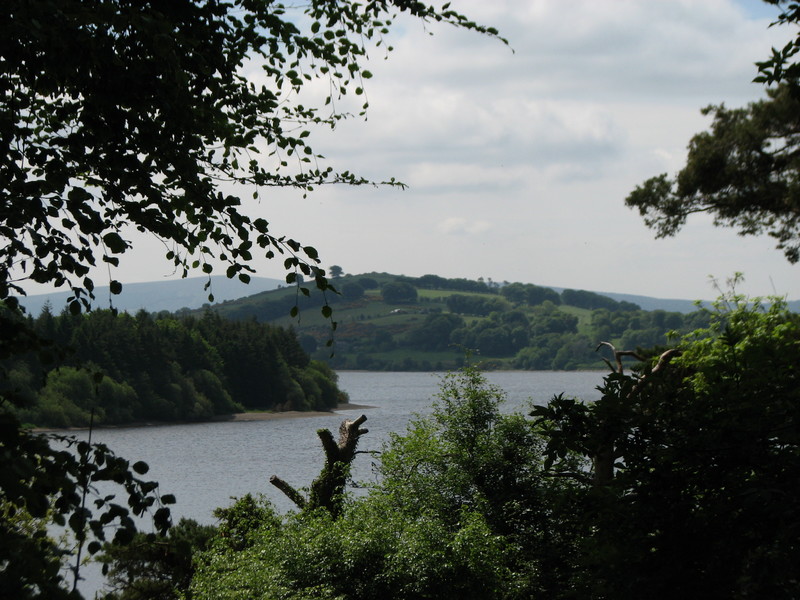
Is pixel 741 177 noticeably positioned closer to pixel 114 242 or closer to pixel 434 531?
pixel 434 531

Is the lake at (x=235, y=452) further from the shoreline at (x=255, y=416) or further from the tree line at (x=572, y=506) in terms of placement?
the tree line at (x=572, y=506)

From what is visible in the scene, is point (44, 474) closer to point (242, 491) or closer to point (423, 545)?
point (423, 545)

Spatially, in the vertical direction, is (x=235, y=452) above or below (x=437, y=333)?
below

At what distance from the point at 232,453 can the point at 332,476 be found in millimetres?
38581

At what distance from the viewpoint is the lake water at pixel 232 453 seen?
125ft

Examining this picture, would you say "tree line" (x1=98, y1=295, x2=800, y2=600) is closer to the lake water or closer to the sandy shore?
the lake water

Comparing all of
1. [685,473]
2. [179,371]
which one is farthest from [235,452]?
[685,473]

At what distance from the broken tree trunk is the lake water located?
2.21 meters

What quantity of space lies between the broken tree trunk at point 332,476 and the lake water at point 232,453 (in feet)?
7.26

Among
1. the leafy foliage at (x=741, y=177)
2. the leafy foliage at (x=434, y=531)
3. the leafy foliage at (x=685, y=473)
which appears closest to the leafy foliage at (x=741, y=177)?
the leafy foliage at (x=741, y=177)

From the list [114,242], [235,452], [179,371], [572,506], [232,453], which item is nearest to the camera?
[114,242]

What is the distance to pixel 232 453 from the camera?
56125mm

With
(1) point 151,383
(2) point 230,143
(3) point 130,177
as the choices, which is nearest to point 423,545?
(2) point 230,143

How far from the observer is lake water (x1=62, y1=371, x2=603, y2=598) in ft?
125
